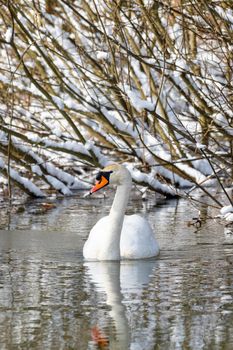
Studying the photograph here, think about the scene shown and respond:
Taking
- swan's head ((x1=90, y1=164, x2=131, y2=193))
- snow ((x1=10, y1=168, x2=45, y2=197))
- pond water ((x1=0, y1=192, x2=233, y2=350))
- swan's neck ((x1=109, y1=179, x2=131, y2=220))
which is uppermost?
snow ((x1=10, y1=168, x2=45, y2=197))

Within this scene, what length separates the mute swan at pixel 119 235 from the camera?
33.1ft

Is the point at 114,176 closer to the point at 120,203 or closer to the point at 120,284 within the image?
the point at 120,203

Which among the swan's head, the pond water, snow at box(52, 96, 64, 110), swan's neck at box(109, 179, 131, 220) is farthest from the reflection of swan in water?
snow at box(52, 96, 64, 110)

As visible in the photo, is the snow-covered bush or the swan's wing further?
the snow-covered bush

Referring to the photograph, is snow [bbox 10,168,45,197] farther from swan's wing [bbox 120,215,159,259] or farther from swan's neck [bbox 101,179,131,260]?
swan's neck [bbox 101,179,131,260]

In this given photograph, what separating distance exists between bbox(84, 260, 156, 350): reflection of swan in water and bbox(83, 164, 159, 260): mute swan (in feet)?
0.49

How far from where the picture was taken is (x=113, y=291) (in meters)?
8.17

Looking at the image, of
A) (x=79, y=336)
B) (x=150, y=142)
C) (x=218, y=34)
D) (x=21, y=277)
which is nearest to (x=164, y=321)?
(x=79, y=336)

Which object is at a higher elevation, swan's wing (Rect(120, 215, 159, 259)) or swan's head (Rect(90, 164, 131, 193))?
swan's head (Rect(90, 164, 131, 193))

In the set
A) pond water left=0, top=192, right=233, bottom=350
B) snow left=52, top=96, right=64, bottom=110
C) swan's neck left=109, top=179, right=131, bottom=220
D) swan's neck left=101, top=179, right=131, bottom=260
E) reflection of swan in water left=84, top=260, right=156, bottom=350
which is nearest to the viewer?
pond water left=0, top=192, right=233, bottom=350

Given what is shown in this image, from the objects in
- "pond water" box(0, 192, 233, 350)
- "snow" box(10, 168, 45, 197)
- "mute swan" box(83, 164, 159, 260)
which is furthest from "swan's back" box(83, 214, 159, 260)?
"snow" box(10, 168, 45, 197)

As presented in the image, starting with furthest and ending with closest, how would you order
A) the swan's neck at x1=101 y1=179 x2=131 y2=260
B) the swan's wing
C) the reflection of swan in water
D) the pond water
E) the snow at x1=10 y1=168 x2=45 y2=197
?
the snow at x1=10 y1=168 x2=45 y2=197 < the swan's wing < the swan's neck at x1=101 y1=179 x2=131 y2=260 < the reflection of swan in water < the pond water

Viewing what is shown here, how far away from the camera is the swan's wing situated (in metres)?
10.1

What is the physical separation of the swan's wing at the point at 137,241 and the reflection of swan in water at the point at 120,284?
0.14 metres
